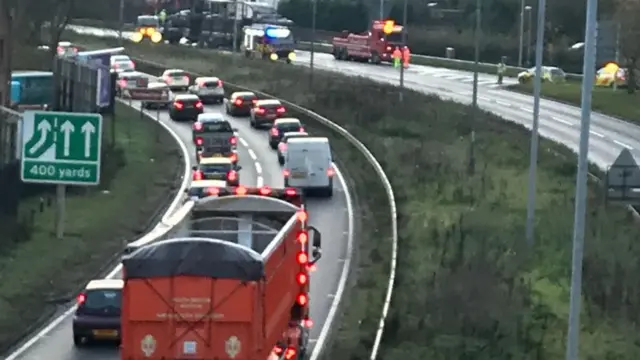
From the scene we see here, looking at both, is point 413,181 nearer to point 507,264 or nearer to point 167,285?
point 507,264

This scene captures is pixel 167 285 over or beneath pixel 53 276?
over

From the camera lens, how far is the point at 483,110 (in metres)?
64.4

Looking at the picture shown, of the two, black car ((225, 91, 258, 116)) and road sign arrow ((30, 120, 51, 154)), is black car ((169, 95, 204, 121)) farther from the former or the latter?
road sign arrow ((30, 120, 51, 154))

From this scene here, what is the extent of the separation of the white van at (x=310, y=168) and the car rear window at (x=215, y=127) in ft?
26.0

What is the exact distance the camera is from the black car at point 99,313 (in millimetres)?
25562

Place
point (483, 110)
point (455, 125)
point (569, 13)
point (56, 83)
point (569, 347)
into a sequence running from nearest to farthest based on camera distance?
point (569, 347), point (56, 83), point (455, 125), point (483, 110), point (569, 13)

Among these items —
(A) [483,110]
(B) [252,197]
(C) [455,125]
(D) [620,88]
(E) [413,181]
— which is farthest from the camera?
(D) [620,88]

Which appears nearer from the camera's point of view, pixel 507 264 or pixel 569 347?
pixel 569 347

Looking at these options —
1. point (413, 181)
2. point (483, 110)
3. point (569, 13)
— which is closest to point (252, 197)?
point (413, 181)

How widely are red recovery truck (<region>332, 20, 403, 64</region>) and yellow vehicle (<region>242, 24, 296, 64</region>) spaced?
3.17 meters

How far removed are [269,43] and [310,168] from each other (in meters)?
47.6

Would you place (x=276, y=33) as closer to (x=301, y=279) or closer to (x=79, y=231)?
(x=79, y=231)

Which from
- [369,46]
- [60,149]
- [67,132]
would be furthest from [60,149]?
[369,46]

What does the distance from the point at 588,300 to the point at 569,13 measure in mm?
68647
